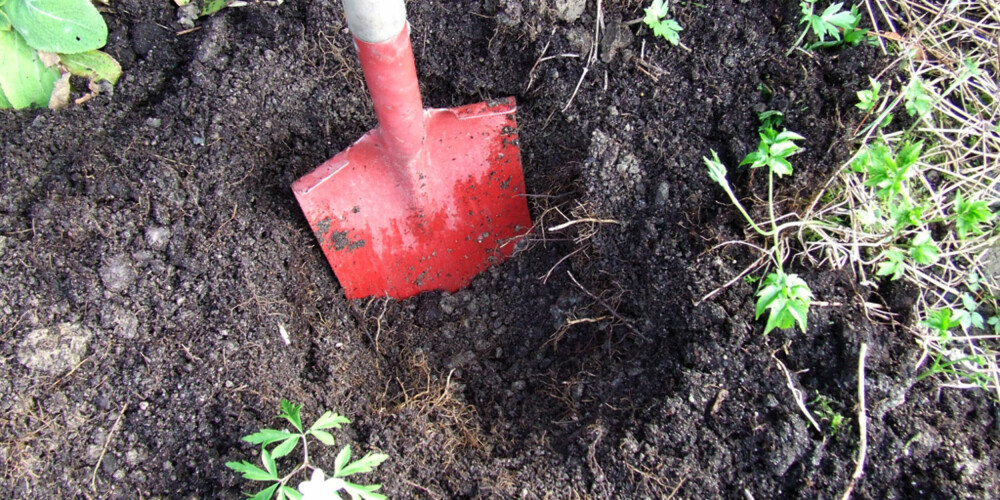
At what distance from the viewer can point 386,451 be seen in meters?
1.49

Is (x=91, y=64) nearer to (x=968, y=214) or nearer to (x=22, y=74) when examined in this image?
(x=22, y=74)

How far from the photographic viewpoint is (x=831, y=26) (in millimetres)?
1550

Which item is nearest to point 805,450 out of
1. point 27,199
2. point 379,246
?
point 379,246

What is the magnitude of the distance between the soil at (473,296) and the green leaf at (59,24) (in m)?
0.07

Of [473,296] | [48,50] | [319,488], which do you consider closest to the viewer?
[319,488]

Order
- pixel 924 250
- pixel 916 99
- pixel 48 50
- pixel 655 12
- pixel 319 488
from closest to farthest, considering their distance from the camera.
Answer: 1. pixel 319 488
2. pixel 924 250
3. pixel 916 99
4. pixel 655 12
5. pixel 48 50

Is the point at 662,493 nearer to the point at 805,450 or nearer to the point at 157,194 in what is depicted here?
the point at 805,450

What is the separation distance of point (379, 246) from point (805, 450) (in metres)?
1.26

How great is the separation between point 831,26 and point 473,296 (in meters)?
1.22

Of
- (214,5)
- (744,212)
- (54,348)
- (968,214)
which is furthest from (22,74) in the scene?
(968,214)

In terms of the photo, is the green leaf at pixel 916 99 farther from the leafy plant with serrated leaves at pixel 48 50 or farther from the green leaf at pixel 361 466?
the leafy plant with serrated leaves at pixel 48 50

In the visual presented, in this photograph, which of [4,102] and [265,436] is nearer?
[265,436]

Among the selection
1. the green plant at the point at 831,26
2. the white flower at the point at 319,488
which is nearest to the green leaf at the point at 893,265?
the green plant at the point at 831,26

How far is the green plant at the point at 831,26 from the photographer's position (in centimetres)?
154
